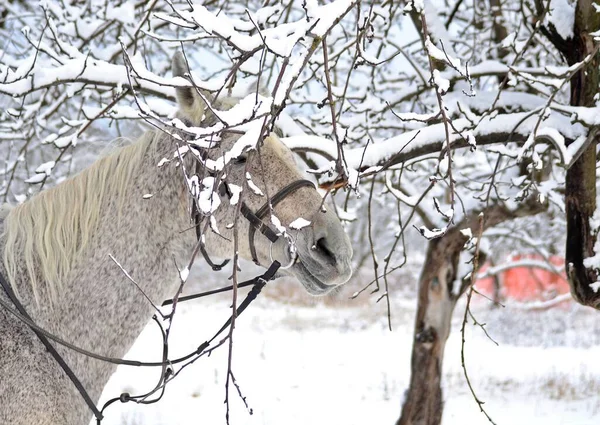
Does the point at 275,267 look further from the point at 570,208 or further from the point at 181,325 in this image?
the point at 181,325

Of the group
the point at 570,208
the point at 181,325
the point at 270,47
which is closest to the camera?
the point at 270,47

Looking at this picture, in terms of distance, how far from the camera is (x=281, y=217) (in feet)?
7.95

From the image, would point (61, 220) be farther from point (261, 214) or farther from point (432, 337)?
point (432, 337)

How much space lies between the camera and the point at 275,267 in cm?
250

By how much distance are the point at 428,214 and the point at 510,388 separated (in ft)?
12.9

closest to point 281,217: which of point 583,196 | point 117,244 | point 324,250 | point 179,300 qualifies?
point 324,250

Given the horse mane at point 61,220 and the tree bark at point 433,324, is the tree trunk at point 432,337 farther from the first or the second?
the horse mane at point 61,220

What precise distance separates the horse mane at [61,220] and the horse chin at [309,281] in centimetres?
79

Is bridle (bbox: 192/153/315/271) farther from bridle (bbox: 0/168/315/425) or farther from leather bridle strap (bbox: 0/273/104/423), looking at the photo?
leather bridle strap (bbox: 0/273/104/423)

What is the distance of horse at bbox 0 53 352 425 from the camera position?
2393mm

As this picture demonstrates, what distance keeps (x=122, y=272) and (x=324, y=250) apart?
2.76 ft

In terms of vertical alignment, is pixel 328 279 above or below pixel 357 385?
below

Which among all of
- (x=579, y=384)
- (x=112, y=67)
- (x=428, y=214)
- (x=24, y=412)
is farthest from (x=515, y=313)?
(x=24, y=412)

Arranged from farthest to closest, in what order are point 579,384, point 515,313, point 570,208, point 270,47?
point 515,313
point 579,384
point 570,208
point 270,47
